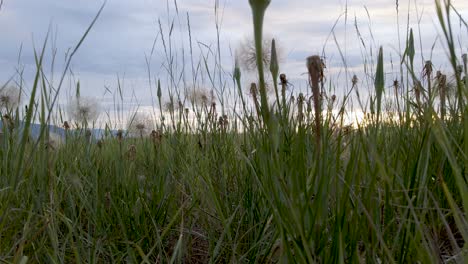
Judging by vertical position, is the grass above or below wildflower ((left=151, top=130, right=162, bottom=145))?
below

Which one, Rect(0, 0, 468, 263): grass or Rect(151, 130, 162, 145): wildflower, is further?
Rect(151, 130, 162, 145): wildflower

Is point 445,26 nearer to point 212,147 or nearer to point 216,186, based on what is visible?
point 216,186

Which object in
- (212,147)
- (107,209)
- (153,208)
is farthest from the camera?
(212,147)

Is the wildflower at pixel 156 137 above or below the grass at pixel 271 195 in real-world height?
above

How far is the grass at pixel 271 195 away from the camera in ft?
2.65

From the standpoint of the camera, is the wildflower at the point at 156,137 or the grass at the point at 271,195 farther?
the wildflower at the point at 156,137

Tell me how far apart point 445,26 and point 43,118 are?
866 mm

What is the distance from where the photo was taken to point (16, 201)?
1.65m

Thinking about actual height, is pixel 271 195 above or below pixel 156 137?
below

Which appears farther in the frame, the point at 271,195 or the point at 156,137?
the point at 156,137

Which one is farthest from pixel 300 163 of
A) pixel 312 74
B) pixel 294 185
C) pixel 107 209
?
pixel 107 209

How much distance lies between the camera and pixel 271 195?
44.2 inches

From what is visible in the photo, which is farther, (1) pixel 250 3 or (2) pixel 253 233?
(2) pixel 253 233

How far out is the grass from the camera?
2.65 feet
